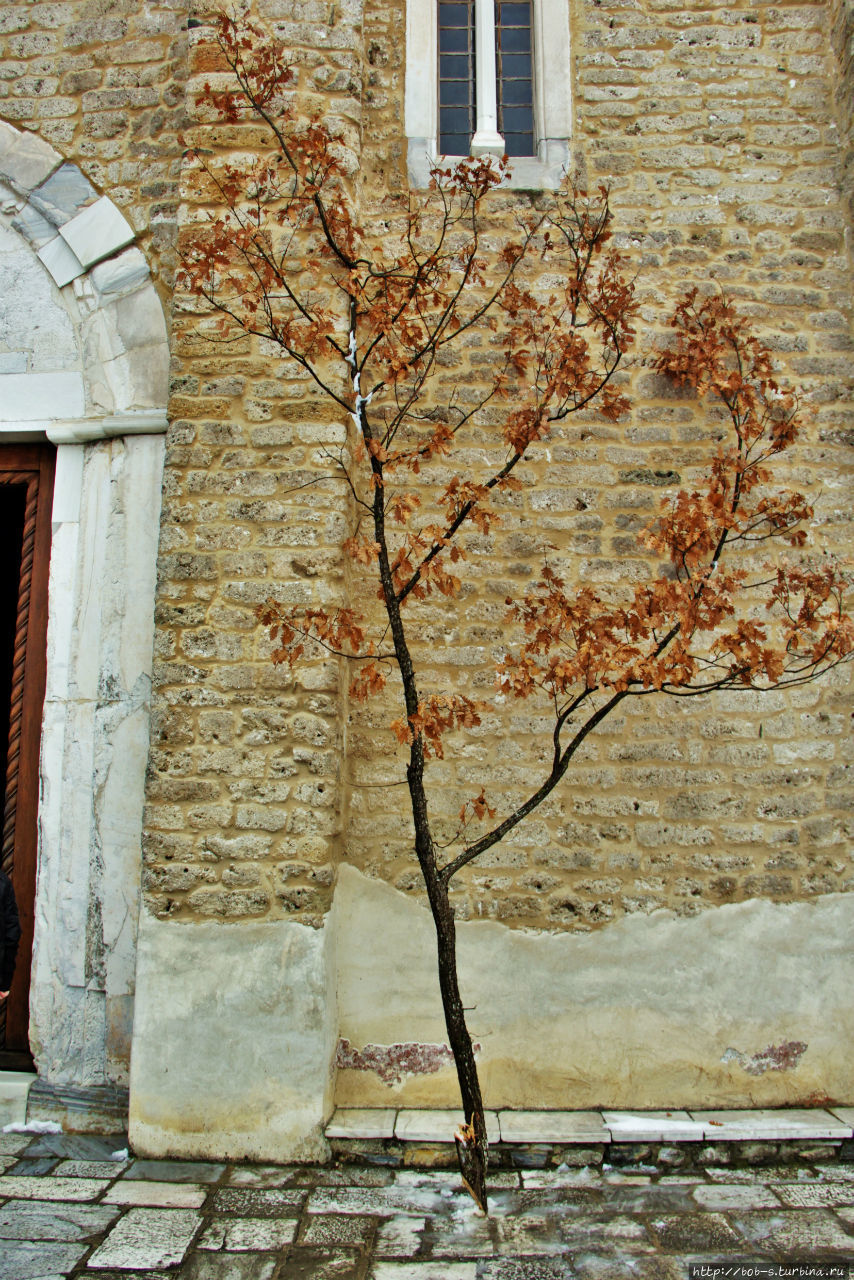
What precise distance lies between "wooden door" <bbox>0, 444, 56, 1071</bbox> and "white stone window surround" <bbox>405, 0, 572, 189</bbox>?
236 cm

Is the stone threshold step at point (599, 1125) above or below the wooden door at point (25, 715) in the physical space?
below

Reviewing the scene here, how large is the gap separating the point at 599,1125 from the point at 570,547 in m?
2.40

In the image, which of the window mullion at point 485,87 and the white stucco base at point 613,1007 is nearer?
the white stucco base at point 613,1007

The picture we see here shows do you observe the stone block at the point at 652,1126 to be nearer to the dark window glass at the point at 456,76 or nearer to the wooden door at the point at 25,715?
the wooden door at the point at 25,715

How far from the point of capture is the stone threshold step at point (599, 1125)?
325 cm

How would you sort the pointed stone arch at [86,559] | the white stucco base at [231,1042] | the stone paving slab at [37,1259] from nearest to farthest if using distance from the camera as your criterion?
the stone paving slab at [37,1259], the white stucco base at [231,1042], the pointed stone arch at [86,559]

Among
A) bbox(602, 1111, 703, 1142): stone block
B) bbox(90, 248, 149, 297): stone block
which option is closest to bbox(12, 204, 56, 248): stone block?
bbox(90, 248, 149, 297): stone block

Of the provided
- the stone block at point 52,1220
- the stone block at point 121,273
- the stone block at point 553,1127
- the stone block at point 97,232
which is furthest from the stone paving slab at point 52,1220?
the stone block at point 97,232

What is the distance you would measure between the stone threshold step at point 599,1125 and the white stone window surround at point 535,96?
13.6ft

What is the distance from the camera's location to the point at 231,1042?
3.29 m

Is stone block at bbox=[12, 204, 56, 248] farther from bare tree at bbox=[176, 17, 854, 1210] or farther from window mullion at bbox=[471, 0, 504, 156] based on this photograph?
window mullion at bbox=[471, 0, 504, 156]

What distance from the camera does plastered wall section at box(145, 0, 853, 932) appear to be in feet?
11.4

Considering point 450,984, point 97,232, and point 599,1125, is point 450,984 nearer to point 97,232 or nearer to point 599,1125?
point 599,1125

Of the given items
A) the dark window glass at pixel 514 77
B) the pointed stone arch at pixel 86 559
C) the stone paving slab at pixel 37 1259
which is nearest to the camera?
the stone paving slab at pixel 37 1259
